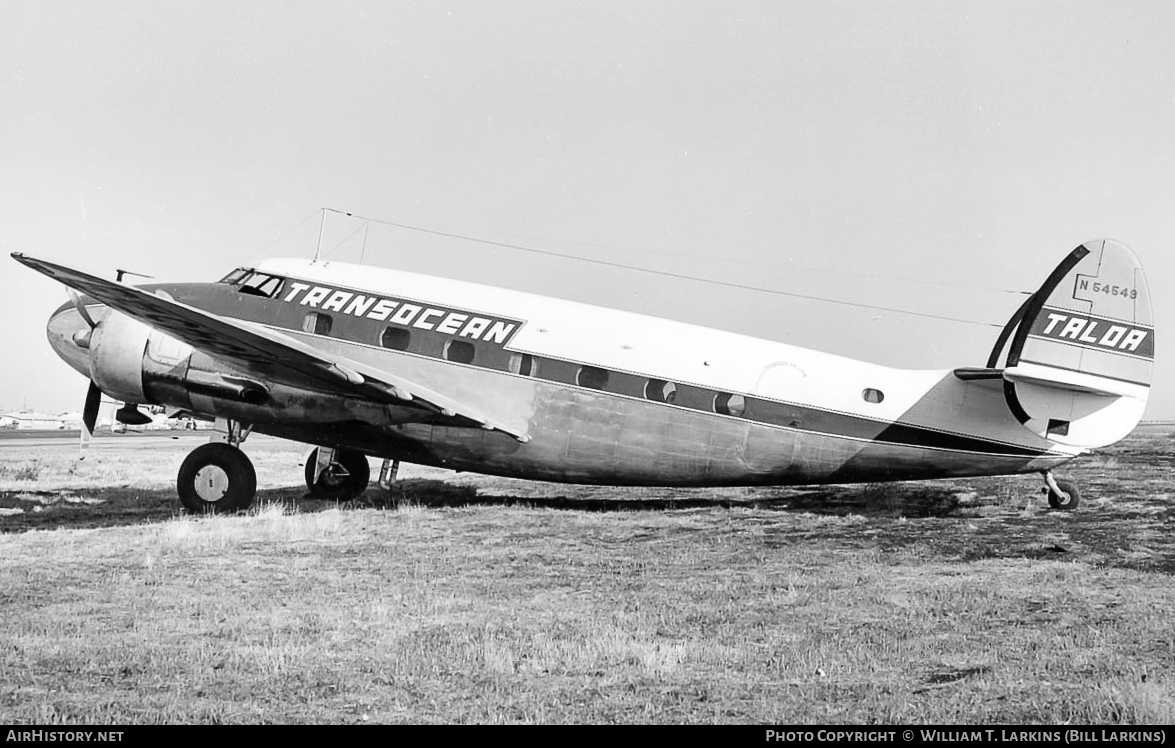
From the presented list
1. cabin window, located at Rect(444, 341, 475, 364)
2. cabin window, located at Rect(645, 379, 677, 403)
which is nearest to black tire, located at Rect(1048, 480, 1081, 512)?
cabin window, located at Rect(645, 379, 677, 403)

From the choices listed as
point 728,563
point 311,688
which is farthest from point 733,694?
point 728,563

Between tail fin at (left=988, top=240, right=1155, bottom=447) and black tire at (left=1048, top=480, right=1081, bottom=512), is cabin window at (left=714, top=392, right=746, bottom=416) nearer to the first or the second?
tail fin at (left=988, top=240, right=1155, bottom=447)

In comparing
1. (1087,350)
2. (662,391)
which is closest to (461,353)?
(662,391)

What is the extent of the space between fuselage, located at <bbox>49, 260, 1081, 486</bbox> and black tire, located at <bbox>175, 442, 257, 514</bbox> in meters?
0.65

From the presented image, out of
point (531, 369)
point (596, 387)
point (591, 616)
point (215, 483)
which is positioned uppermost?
point (531, 369)

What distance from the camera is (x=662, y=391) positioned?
41.0 ft

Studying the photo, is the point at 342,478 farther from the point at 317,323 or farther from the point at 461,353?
the point at 461,353

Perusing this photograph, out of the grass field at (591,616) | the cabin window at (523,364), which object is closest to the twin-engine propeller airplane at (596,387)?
the cabin window at (523,364)

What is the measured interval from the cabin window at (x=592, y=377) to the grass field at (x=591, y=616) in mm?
1840

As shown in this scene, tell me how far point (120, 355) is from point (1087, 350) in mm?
12996

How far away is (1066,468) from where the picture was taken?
22.6 metres

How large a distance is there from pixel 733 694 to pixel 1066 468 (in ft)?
68.7
